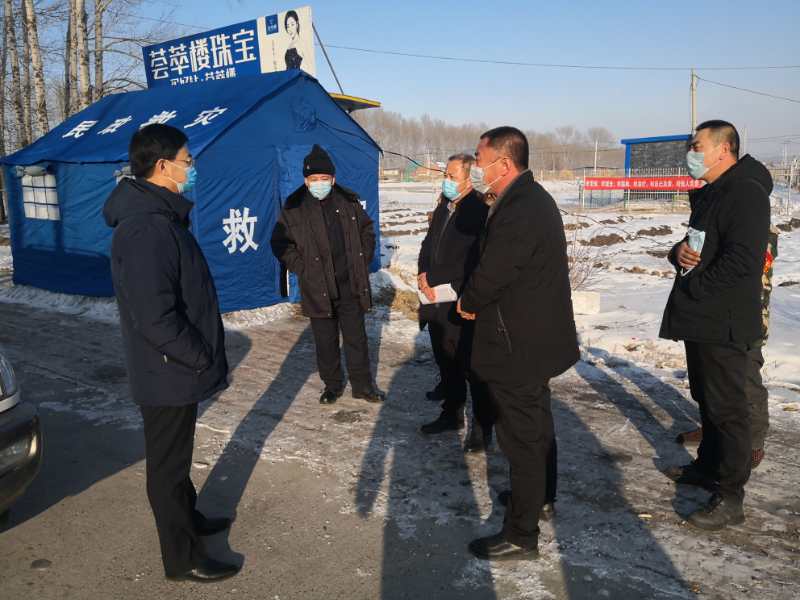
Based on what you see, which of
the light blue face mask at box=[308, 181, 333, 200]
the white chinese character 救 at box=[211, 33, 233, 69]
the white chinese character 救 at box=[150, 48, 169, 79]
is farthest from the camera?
the white chinese character 救 at box=[150, 48, 169, 79]

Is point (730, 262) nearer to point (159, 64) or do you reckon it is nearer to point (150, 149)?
point (150, 149)

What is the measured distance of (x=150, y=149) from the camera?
263cm

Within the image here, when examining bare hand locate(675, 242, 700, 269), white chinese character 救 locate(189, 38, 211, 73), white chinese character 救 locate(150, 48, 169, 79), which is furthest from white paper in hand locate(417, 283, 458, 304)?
white chinese character 救 locate(150, 48, 169, 79)

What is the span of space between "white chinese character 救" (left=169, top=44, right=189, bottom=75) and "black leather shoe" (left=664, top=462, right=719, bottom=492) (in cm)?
1206

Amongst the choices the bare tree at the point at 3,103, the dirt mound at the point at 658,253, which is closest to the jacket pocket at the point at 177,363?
the dirt mound at the point at 658,253

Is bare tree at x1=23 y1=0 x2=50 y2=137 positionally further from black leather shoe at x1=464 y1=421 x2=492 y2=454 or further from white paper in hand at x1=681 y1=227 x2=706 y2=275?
white paper in hand at x1=681 y1=227 x2=706 y2=275

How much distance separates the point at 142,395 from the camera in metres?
2.57

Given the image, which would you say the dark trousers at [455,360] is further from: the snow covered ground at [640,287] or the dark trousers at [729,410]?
the snow covered ground at [640,287]

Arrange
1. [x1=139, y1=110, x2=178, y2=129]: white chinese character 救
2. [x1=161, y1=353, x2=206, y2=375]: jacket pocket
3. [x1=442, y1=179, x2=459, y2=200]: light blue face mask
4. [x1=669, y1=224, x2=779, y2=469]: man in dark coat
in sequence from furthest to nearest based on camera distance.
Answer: [x1=139, y1=110, x2=178, y2=129]: white chinese character 救 < [x1=442, y1=179, x2=459, y2=200]: light blue face mask < [x1=669, y1=224, x2=779, y2=469]: man in dark coat < [x1=161, y1=353, x2=206, y2=375]: jacket pocket

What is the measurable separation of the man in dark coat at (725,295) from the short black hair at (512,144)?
105cm

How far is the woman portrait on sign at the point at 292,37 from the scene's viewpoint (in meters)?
10.9

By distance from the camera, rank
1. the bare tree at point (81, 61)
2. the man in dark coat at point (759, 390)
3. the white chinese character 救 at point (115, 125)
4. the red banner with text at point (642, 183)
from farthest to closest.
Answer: the red banner with text at point (642, 183), the bare tree at point (81, 61), the white chinese character 救 at point (115, 125), the man in dark coat at point (759, 390)

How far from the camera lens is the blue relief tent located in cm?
812

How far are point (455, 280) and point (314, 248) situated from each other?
1.28 meters
